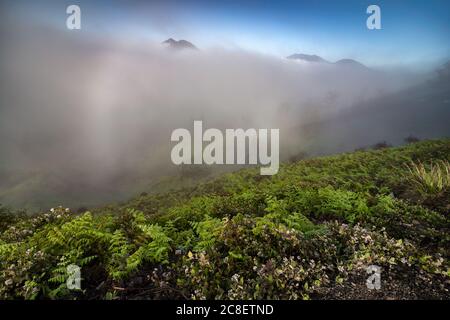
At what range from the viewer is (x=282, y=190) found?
7.86 meters

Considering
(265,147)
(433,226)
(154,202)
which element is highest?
(265,147)

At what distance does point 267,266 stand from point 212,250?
0.75 metres

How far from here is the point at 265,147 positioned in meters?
14.2

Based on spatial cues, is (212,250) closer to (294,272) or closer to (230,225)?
(230,225)

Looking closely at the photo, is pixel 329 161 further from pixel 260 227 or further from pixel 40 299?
pixel 40 299

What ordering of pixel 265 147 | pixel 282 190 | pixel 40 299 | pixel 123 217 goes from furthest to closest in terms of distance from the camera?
pixel 265 147, pixel 282 190, pixel 123 217, pixel 40 299

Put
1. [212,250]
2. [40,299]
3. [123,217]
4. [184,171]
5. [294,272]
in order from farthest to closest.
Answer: [184,171] → [123,217] → [212,250] → [294,272] → [40,299]

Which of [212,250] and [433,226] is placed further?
[433,226]

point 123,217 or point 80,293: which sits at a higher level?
point 123,217

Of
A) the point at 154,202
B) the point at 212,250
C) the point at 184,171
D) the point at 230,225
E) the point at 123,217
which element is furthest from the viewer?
the point at 184,171

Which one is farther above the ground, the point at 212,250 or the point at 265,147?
the point at 265,147

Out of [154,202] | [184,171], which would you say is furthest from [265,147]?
[154,202]
